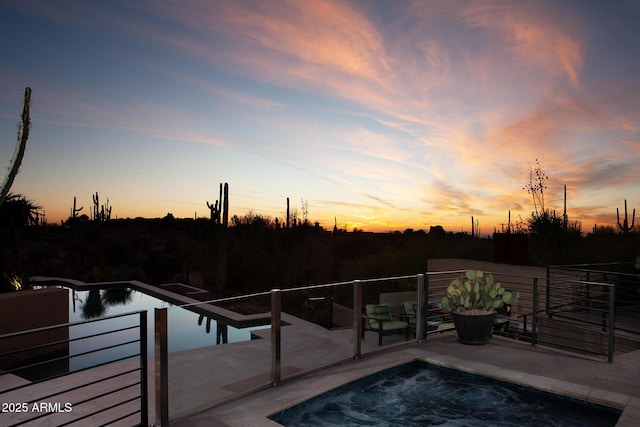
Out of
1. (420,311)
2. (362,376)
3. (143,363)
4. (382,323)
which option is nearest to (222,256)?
Answer: (382,323)

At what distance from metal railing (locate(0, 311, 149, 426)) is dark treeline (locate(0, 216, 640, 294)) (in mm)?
2215

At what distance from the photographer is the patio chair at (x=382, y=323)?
300 inches

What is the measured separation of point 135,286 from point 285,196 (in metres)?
8.80

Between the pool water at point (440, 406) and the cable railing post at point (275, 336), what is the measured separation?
483 millimetres

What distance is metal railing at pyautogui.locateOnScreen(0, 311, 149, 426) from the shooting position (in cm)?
298

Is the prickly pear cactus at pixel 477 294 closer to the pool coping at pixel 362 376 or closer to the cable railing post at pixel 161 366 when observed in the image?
the pool coping at pixel 362 376

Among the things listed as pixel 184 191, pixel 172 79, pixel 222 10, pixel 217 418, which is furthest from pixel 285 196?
pixel 217 418

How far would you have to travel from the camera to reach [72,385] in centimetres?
492

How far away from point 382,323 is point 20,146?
663 centimetres

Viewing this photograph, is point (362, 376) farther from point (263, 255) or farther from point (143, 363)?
point (263, 255)

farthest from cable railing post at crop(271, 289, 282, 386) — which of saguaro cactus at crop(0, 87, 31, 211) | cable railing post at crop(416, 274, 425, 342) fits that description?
saguaro cactus at crop(0, 87, 31, 211)

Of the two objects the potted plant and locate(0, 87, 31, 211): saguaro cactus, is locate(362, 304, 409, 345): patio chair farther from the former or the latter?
locate(0, 87, 31, 211): saguaro cactus

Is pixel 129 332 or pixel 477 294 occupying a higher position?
pixel 477 294

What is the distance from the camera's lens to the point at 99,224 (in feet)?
104
